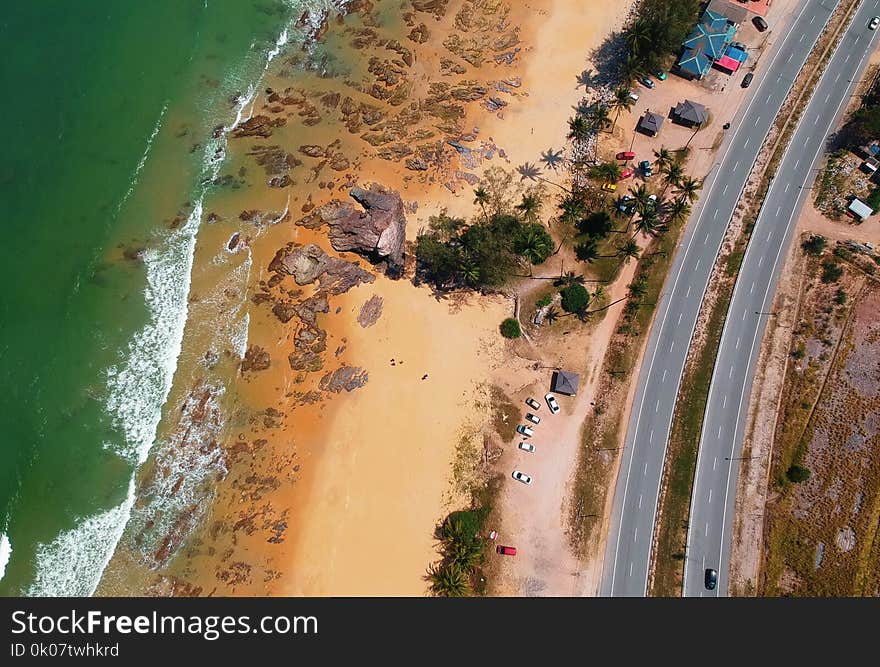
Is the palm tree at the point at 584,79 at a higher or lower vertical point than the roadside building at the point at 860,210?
higher

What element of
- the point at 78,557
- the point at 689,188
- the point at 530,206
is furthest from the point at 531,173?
the point at 78,557

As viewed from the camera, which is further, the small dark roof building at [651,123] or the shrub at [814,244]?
the small dark roof building at [651,123]

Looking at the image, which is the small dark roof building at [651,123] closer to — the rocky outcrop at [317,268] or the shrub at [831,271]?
the shrub at [831,271]

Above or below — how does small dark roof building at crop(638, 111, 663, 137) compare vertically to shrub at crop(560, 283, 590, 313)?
above

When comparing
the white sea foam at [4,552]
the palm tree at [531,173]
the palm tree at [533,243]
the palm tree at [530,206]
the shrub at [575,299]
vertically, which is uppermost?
the palm tree at [531,173]

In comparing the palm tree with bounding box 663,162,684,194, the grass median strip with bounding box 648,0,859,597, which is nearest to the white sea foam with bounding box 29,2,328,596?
the grass median strip with bounding box 648,0,859,597

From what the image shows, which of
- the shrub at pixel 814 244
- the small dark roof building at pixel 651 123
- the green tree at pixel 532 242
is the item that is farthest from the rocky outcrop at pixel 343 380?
the shrub at pixel 814 244

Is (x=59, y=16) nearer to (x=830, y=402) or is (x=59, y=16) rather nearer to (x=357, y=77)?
(x=357, y=77)

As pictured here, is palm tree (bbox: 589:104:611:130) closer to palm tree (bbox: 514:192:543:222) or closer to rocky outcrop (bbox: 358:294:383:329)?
palm tree (bbox: 514:192:543:222)
